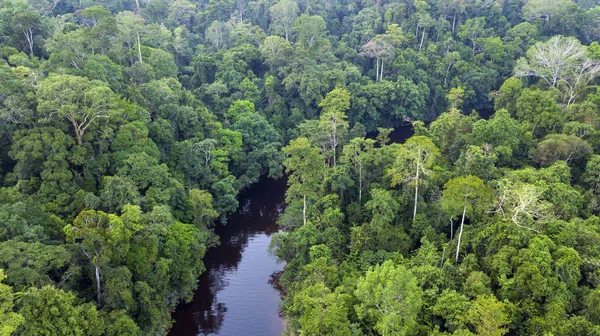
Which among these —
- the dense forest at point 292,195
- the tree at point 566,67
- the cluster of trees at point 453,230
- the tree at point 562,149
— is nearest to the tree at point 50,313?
the dense forest at point 292,195

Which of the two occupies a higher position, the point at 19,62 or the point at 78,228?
the point at 19,62

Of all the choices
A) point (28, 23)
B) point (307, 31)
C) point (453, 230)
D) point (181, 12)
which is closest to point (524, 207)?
point (453, 230)

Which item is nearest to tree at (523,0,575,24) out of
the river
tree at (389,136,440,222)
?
tree at (389,136,440,222)

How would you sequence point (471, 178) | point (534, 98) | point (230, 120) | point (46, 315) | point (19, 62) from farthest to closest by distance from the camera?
1. point (230, 120)
2. point (534, 98)
3. point (19, 62)
4. point (471, 178)
5. point (46, 315)

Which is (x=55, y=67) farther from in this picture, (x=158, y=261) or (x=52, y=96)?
(x=158, y=261)

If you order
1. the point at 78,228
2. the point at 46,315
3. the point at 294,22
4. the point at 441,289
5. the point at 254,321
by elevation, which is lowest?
the point at 254,321

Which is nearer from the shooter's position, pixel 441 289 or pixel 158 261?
pixel 441 289

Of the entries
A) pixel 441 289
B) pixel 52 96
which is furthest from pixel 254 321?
pixel 52 96
